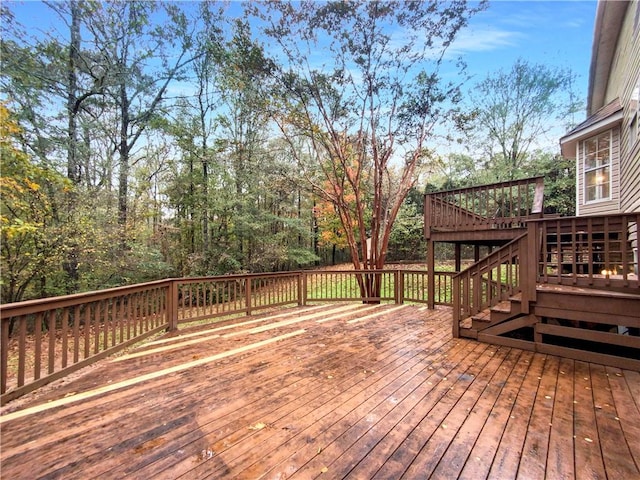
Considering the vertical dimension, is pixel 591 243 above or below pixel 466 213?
below

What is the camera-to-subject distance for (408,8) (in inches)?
261

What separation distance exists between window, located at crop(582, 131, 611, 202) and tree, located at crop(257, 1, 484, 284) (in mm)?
3245

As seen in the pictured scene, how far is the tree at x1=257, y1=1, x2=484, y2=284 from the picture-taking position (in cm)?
677

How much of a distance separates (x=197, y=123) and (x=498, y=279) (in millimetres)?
10802

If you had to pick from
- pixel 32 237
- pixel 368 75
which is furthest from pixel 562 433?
pixel 32 237

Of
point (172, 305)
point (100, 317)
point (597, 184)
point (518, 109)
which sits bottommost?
point (100, 317)

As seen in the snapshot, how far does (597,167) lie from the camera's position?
238 inches

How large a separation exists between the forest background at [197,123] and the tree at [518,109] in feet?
24.2

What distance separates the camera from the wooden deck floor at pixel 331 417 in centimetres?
165

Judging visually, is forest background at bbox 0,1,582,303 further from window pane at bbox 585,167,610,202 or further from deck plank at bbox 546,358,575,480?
deck plank at bbox 546,358,575,480

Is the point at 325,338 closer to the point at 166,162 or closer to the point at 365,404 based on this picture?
the point at 365,404

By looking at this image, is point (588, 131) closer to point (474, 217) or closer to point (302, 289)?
point (474, 217)

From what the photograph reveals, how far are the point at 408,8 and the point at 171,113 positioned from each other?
26.7 ft

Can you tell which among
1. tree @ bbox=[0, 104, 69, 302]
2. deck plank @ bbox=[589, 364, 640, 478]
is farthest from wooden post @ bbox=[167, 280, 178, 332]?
deck plank @ bbox=[589, 364, 640, 478]
